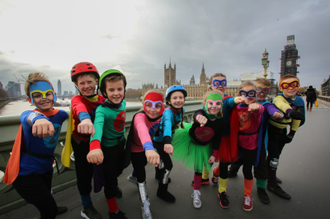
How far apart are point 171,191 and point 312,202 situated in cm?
192

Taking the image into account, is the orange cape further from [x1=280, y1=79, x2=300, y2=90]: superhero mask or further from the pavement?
[x1=280, y1=79, x2=300, y2=90]: superhero mask

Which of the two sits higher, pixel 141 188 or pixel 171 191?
pixel 141 188

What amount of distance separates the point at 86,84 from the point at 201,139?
1.55 m

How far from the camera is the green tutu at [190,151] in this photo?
200 centimetres

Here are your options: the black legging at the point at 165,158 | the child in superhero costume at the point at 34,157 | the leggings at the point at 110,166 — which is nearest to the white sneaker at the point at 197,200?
the black legging at the point at 165,158

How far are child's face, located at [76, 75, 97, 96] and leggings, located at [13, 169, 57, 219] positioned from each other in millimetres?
932

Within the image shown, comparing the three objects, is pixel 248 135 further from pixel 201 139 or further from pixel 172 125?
pixel 172 125

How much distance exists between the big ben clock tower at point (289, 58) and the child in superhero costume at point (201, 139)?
7353cm

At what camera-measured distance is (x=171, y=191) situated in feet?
7.39

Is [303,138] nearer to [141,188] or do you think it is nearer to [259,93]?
[259,93]

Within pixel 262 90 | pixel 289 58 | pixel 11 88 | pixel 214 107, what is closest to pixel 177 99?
pixel 214 107

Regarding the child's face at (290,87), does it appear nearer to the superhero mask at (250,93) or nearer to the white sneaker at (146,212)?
the superhero mask at (250,93)

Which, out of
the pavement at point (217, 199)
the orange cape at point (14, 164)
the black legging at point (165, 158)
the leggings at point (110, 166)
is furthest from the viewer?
the black legging at point (165, 158)

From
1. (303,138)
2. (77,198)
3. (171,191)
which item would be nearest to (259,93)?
(171,191)
